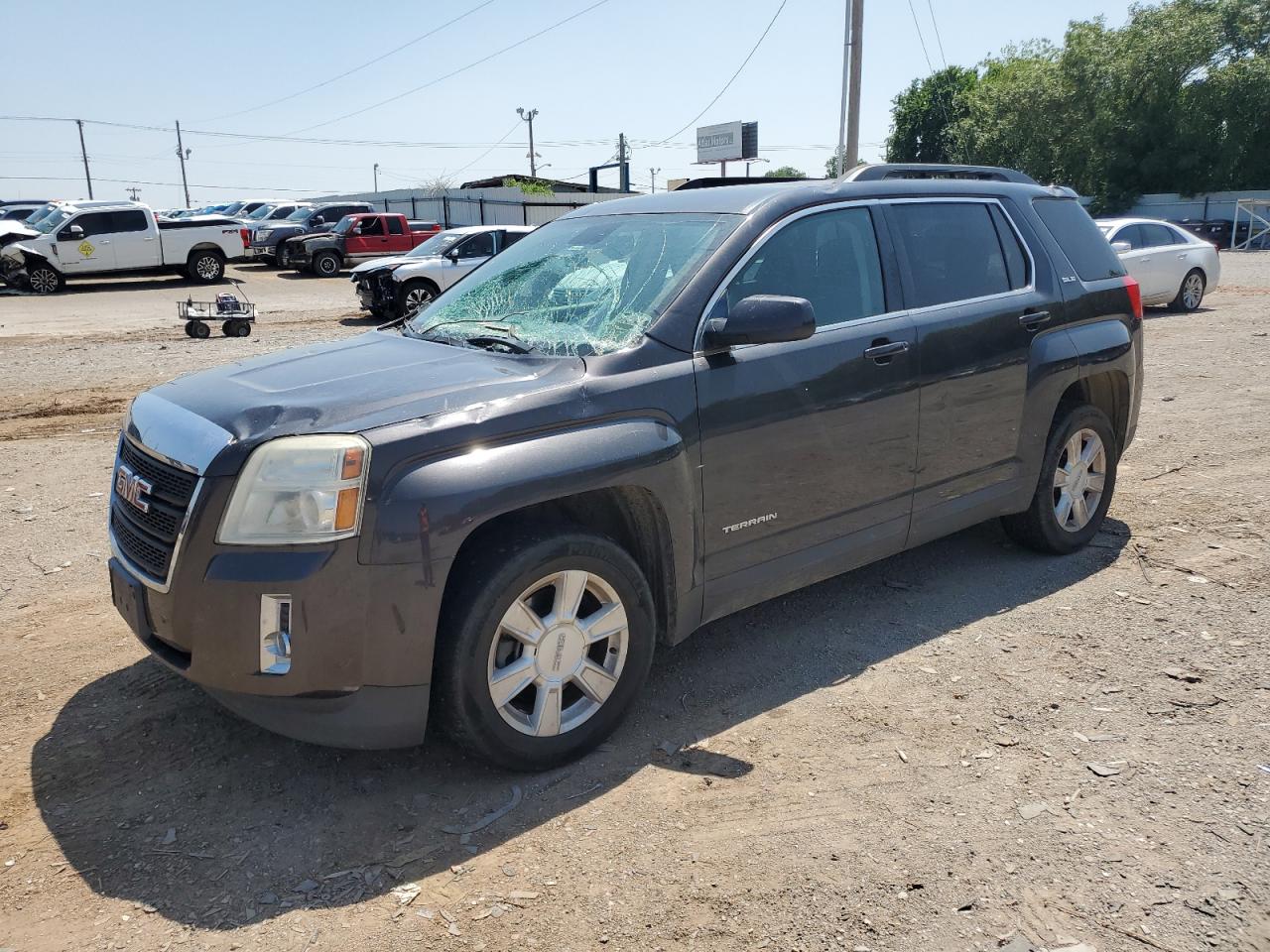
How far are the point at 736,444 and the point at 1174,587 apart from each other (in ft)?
8.64

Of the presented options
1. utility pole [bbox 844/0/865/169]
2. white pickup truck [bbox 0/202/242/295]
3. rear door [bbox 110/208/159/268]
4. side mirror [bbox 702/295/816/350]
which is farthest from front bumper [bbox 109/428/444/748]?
rear door [bbox 110/208/159/268]

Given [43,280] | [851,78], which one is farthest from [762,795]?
[43,280]

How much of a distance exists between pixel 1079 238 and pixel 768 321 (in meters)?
2.76

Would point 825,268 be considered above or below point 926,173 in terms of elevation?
below

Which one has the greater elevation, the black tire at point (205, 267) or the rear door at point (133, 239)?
the rear door at point (133, 239)

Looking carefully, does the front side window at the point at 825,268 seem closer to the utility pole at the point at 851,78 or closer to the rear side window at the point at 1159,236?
the rear side window at the point at 1159,236

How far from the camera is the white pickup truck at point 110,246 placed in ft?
77.2

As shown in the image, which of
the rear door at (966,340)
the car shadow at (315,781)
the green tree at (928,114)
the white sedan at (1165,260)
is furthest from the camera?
the green tree at (928,114)

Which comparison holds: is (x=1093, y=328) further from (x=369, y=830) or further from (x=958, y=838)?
(x=369, y=830)

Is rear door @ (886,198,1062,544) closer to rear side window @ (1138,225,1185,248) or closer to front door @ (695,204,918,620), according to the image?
front door @ (695,204,918,620)

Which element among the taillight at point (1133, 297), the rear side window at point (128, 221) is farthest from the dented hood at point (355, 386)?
the rear side window at point (128, 221)

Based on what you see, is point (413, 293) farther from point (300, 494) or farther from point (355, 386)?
point (300, 494)

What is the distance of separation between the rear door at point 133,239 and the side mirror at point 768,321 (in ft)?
82.9

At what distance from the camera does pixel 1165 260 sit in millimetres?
15812
